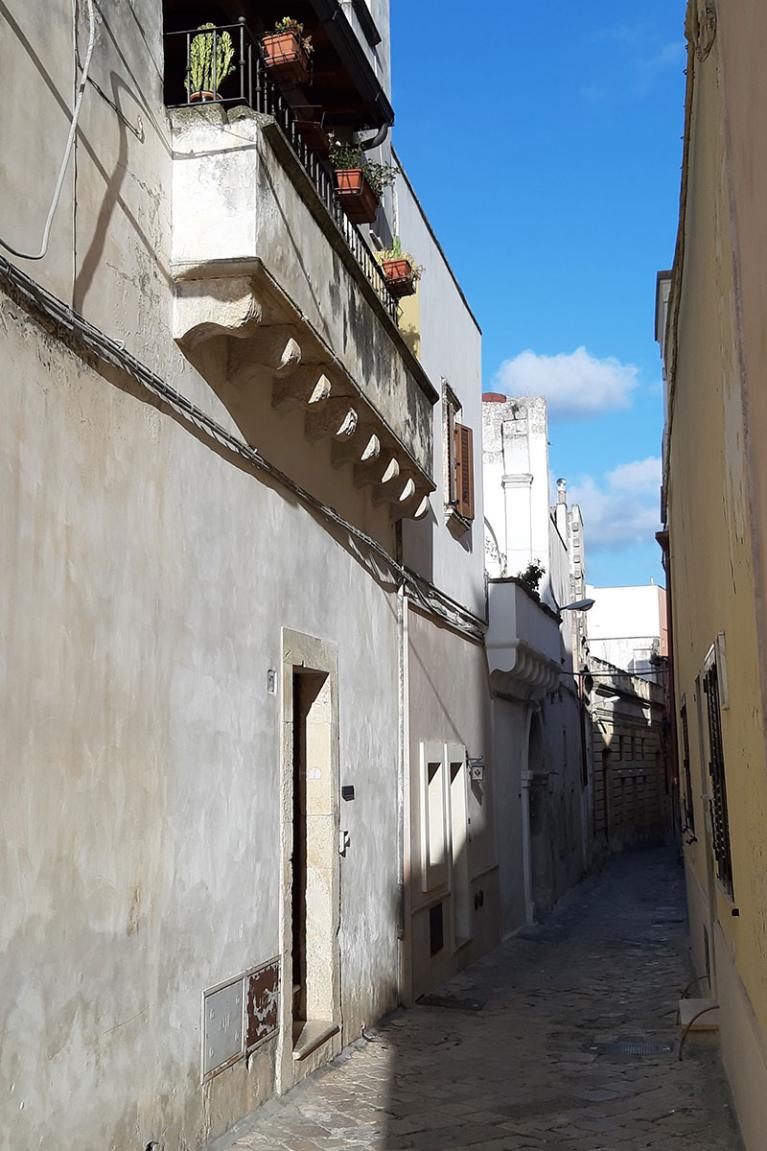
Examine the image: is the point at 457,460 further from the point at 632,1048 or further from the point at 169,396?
the point at 169,396

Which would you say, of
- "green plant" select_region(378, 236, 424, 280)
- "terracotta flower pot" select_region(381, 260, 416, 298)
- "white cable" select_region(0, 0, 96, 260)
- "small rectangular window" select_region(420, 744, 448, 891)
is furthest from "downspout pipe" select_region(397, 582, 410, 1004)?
"white cable" select_region(0, 0, 96, 260)

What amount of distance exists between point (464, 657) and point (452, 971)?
11.6 ft

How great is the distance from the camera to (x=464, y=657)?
1354 cm

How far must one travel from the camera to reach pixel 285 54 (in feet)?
22.9

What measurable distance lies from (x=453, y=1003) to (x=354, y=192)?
6698 mm

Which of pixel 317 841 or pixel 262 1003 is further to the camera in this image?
pixel 317 841

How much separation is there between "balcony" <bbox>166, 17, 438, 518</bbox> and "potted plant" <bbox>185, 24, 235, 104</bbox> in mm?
61

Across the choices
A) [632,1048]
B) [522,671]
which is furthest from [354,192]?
[522,671]

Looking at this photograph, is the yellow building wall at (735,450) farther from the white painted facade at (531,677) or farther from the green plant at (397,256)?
the white painted facade at (531,677)

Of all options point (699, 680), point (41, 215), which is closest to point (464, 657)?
point (699, 680)

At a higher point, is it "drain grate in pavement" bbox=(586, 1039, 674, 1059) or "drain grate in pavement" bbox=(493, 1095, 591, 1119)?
"drain grate in pavement" bbox=(493, 1095, 591, 1119)

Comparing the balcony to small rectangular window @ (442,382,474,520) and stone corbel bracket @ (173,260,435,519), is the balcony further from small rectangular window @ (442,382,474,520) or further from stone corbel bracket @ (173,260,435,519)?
small rectangular window @ (442,382,474,520)

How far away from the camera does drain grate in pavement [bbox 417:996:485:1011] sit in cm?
996

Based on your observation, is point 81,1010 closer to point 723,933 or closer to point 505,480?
point 723,933
